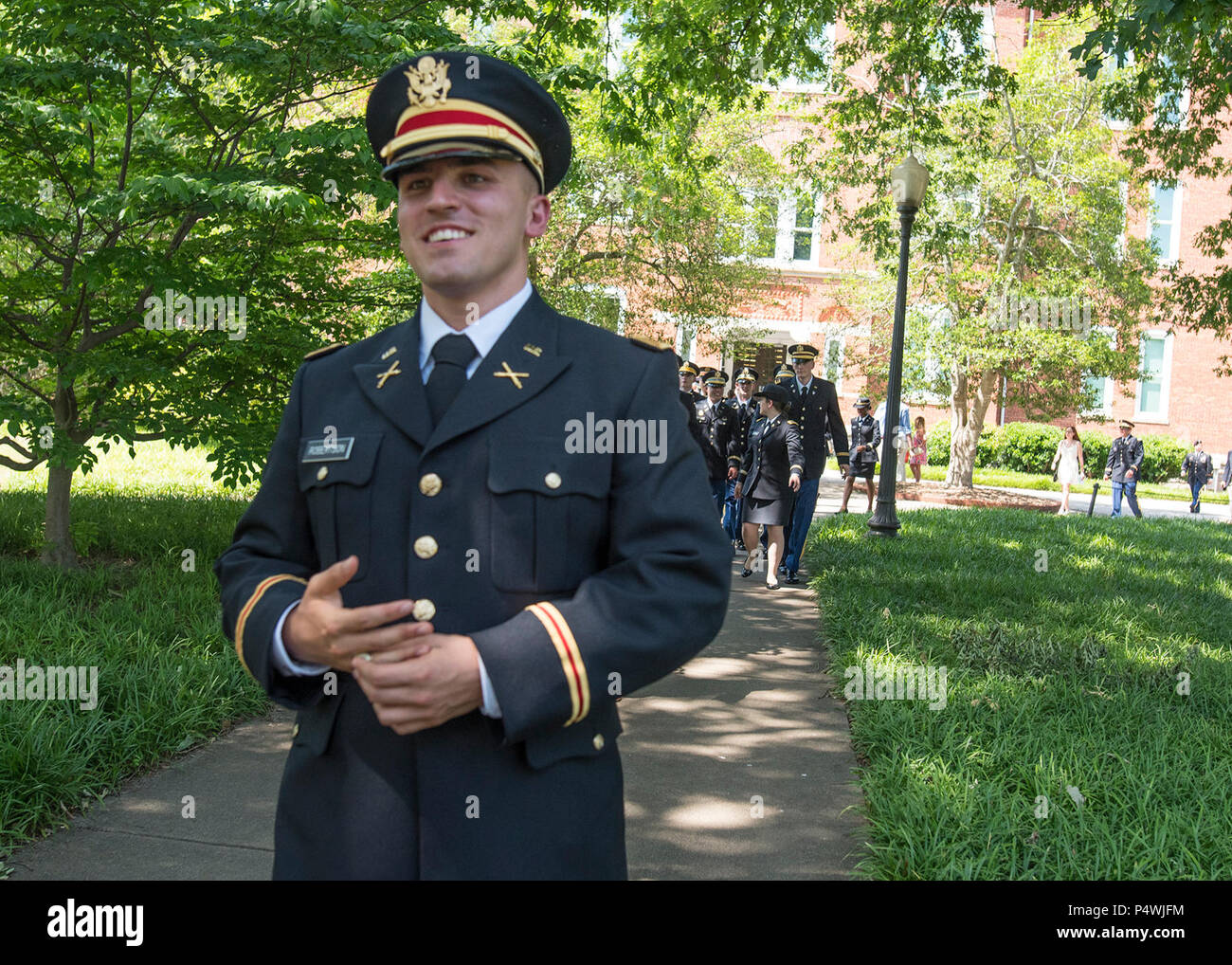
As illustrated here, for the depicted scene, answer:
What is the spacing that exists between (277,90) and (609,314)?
13747 millimetres

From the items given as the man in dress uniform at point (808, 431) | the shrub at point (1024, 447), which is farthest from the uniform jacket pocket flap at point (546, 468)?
the shrub at point (1024, 447)

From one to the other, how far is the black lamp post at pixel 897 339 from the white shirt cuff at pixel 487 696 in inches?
418

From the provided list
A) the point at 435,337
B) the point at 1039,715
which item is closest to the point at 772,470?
the point at 1039,715

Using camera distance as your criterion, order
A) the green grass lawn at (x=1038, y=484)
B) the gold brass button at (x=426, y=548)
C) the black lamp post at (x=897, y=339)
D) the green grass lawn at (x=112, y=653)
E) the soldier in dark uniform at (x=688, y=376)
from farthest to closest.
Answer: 1. the green grass lawn at (x=1038, y=484)
2. the soldier in dark uniform at (x=688, y=376)
3. the black lamp post at (x=897, y=339)
4. the green grass lawn at (x=112, y=653)
5. the gold brass button at (x=426, y=548)

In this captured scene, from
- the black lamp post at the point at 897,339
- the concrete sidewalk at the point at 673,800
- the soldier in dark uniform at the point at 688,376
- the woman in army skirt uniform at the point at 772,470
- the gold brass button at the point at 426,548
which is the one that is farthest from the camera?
the soldier in dark uniform at the point at 688,376

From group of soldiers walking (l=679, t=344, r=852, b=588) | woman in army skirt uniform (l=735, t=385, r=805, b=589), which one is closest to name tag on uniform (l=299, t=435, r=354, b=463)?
group of soldiers walking (l=679, t=344, r=852, b=588)

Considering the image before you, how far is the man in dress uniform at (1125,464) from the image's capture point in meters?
19.5

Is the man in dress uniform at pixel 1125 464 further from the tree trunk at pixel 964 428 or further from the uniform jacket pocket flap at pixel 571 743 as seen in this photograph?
the uniform jacket pocket flap at pixel 571 743

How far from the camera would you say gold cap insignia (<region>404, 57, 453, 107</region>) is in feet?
6.04

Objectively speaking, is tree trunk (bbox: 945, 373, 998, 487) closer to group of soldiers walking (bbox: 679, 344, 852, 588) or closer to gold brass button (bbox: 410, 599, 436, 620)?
group of soldiers walking (bbox: 679, 344, 852, 588)

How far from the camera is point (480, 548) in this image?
1.74 meters

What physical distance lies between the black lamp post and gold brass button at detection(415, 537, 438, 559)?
10.5m
